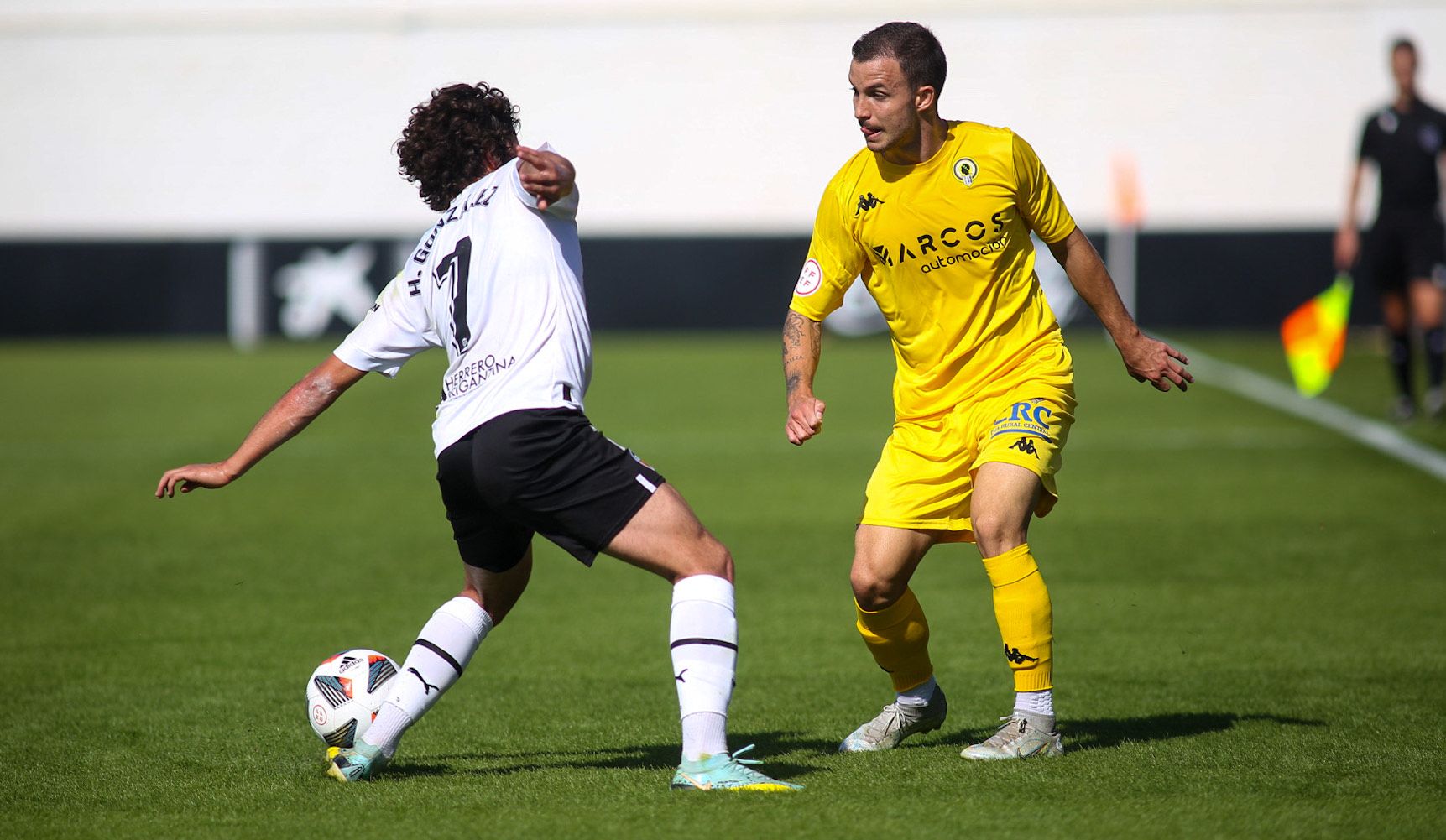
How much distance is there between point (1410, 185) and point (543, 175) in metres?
10.8

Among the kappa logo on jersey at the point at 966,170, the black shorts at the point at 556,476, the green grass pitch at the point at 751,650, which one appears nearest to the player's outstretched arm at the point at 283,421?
the black shorts at the point at 556,476

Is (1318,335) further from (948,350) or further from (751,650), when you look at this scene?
(948,350)

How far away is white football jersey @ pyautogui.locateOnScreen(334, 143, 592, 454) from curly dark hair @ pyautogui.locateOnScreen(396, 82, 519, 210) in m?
0.16

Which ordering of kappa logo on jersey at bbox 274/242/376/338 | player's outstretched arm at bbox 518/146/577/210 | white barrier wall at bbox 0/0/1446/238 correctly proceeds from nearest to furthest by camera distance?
player's outstretched arm at bbox 518/146/577/210, kappa logo on jersey at bbox 274/242/376/338, white barrier wall at bbox 0/0/1446/238

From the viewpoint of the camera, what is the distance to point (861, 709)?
549 cm

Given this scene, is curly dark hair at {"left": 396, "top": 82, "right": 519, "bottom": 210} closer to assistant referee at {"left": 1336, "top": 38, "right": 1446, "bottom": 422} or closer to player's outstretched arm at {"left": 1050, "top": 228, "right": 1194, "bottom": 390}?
player's outstretched arm at {"left": 1050, "top": 228, "right": 1194, "bottom": 390}

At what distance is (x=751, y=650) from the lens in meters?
A: 6.52

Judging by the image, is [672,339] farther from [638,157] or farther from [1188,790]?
[1188,790]

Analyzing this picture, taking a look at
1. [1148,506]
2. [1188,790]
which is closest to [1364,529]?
[1148,506]

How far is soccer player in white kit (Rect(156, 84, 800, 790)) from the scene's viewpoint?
4148mm

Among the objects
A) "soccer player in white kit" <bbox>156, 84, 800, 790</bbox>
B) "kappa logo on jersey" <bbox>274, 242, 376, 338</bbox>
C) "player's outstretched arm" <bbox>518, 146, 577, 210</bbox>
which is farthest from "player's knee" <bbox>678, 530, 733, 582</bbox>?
"kappa logo on jersey" <bbox>274, 242, 376, 338</bbox>

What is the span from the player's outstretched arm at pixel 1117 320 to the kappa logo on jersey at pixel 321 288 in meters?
21.1

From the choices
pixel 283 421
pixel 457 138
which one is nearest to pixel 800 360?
pixel 457 138

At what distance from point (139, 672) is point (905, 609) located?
3.05m
